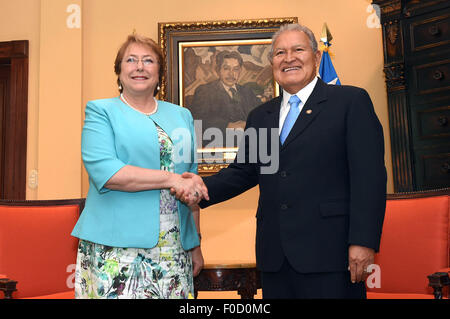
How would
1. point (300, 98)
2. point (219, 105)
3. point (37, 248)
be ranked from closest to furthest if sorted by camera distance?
point (300, 98) → point (37, 248) → point (219, 105)

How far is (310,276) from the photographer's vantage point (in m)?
1.77

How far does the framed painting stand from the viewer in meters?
4.67

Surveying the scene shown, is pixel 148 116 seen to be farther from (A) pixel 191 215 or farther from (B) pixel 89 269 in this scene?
(B) pixel 89 269

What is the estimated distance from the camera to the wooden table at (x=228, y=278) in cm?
297

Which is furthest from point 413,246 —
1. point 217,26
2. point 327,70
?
point 217,26

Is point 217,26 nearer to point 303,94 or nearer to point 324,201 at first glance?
point 303,94

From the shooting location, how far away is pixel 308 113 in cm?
194

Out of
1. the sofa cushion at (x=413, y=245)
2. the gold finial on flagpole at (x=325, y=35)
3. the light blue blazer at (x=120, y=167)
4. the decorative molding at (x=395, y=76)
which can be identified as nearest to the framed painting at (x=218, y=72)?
the gold finial on flagpole at (x=325, y=35)

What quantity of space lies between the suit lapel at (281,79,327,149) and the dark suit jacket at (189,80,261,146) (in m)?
2.67

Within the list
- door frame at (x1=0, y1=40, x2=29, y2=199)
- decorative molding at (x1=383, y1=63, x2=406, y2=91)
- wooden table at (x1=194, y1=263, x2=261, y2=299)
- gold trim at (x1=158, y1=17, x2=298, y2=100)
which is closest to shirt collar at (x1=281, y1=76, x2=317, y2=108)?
wooden table at (x1=194, y1=263, x2=261, y2=299)

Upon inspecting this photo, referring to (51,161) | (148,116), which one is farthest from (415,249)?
(51,161)

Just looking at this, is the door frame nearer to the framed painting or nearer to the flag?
the framed painting

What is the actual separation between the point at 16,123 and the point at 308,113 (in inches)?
146

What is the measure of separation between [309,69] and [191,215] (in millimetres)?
792
